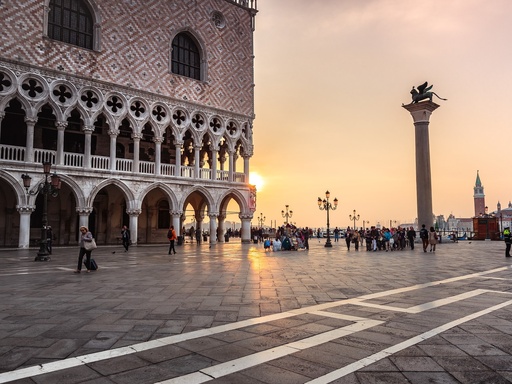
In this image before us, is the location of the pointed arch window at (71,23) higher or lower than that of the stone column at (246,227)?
higher

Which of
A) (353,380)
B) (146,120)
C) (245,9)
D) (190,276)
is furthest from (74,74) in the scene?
(353,380)

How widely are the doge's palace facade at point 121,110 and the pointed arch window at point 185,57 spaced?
76mm

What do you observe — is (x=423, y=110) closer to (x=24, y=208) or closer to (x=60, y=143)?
(x=60, y=143)

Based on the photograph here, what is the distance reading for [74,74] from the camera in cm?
2133

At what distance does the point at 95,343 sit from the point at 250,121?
2663 centimetres

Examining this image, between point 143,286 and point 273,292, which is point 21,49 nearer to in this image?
point 143,286

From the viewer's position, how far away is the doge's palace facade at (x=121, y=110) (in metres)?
20.1

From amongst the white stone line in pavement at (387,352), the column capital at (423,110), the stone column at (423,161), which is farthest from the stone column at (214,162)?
the white stone line in pavement at (387,352)

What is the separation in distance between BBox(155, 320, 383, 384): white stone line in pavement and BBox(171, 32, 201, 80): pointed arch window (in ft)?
83.0

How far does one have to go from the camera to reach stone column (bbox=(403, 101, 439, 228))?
2567cm

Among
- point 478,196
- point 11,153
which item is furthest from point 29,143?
point 478,196

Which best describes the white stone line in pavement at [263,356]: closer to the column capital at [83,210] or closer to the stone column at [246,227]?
the column capital at [83,210]

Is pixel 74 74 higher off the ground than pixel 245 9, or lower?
lower

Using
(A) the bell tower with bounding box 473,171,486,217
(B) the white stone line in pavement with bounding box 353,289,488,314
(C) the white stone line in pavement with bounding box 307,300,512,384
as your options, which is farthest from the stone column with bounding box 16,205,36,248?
(A) the bell tower with bounding box 473,171,486,217
